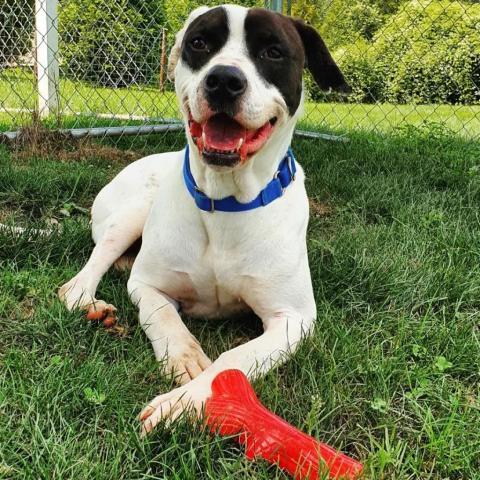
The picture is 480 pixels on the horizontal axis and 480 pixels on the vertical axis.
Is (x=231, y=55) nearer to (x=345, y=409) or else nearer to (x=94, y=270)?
(x=94, y=270)

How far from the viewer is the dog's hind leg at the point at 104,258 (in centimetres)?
208

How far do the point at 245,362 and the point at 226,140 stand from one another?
2.32ft

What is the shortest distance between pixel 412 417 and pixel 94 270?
135cm

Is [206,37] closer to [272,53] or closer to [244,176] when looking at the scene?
[272,53]

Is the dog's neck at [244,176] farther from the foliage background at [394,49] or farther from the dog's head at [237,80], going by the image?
the foliage background at [394,49]

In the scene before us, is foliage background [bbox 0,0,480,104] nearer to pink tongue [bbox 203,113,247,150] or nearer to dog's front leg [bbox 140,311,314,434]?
pink tongue [bbox 203,113,247,150]

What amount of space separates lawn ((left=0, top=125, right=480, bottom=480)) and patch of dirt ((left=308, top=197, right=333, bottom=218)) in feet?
0.53

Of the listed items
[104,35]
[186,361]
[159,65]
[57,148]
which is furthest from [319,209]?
[104,35]

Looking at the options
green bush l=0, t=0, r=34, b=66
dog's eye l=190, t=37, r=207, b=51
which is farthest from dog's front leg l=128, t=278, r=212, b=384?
green bush l=0, t=0, r=34, b=66

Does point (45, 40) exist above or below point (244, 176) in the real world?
below

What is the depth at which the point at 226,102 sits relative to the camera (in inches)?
75.2

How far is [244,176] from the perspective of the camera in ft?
7.07

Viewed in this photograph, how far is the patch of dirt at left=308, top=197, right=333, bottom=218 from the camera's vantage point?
356 cm

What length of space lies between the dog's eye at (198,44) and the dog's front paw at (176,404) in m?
1.13
